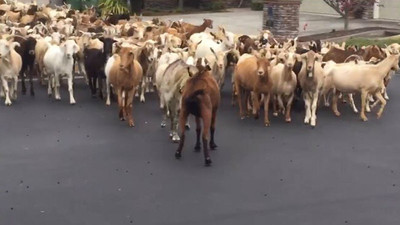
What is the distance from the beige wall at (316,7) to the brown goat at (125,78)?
2593 centimetres

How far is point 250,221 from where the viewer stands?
900 centimetres

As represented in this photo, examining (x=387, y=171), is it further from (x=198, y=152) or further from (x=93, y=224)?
(x=93, y=224)

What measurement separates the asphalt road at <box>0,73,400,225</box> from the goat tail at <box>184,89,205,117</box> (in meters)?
0.83

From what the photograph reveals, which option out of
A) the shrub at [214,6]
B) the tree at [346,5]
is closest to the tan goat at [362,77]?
the tree at [346,5]

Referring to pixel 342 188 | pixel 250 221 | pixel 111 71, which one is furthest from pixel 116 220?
pixel 111 71

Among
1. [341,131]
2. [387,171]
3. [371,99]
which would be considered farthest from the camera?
[371,99]

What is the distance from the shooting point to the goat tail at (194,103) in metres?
11.2

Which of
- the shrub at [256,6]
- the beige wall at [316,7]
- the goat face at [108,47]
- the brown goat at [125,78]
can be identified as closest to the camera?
the brown goat at [125,78]

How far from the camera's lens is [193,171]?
1091 centimetres

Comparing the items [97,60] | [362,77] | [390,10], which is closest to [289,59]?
[362,77]

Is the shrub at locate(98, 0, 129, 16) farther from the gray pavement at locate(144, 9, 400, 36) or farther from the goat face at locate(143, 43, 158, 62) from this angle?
the goat face at locate(143, 43, 158, 62)

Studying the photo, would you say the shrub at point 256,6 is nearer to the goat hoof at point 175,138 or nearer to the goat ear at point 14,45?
the goat ear at point 14,45

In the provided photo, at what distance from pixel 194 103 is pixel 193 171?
1.07m

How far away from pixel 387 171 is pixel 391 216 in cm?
203
